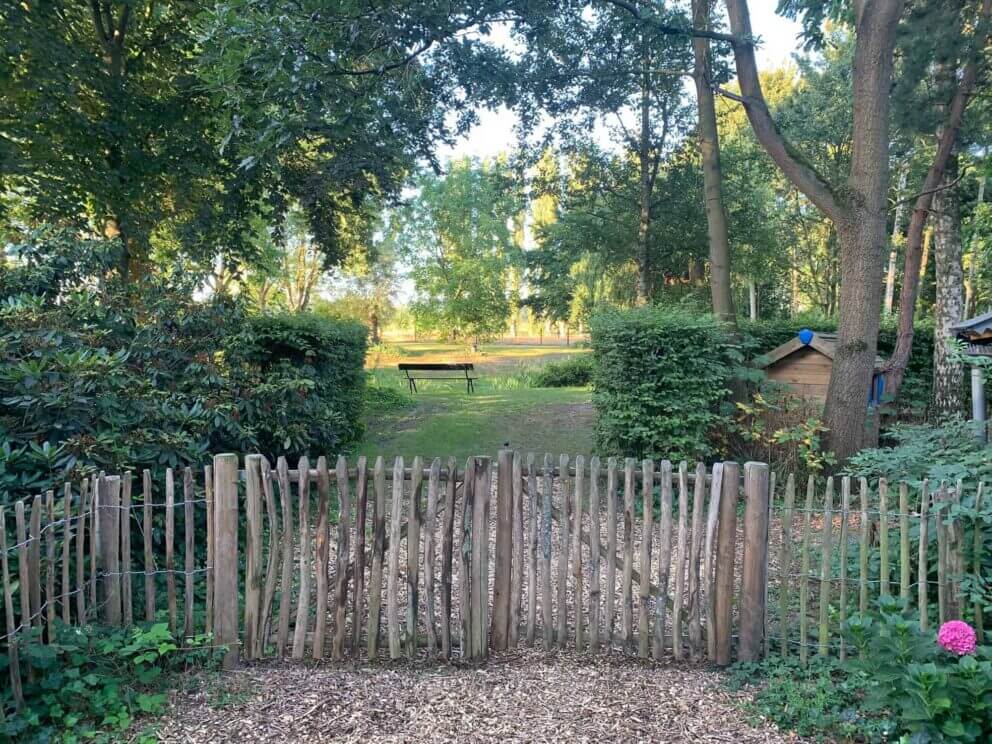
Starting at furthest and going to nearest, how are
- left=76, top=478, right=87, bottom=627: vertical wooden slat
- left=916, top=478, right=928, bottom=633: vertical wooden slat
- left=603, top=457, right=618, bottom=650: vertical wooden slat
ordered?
left=603, top=457, right=618, bottom=650: vertical wooden slat < left=916, top=478, right=928, bottom=633: vertical wooden slat < left=76, top=478, right=87, bottom=627: vertical wooden slat

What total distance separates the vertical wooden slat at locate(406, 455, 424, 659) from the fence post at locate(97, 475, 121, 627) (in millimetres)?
1661

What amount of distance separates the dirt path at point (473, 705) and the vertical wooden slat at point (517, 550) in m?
0.20

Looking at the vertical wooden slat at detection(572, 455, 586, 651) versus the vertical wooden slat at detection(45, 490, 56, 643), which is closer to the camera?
the vertical wooden slat at detection(45, 490, 56, 643)

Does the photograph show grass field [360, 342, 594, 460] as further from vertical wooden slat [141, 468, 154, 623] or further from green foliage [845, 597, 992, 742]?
green foliage [845, 597, 992, 742]

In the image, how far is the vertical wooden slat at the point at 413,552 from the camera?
3646 mm

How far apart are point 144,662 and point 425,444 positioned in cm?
756

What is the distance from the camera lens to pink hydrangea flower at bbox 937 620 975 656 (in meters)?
2.72

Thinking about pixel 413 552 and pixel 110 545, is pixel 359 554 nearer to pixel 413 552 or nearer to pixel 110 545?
pixel 413 552

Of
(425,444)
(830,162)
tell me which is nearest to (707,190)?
(425,444)

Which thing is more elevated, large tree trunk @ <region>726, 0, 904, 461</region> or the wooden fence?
large tree trunk @ <region>726, 0, 904, 461</region>

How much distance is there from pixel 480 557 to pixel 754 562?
167 cm

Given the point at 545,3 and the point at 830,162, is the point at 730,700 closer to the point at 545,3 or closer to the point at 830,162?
the point at 545,3

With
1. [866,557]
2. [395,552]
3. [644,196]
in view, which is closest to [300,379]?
[395,552]

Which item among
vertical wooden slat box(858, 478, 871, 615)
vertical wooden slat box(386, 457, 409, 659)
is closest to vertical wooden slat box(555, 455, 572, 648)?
vertical wooden slat box(386, 457, 409, 659)
